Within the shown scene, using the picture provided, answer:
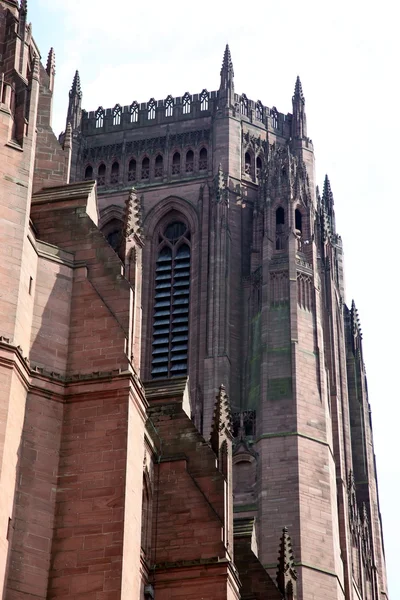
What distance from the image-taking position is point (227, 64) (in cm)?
7981

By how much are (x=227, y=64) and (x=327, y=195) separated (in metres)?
8.30

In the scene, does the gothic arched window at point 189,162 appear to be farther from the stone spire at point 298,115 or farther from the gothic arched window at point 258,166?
the stone spire at point 298,115

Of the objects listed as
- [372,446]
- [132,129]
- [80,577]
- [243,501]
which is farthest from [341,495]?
[80,577]

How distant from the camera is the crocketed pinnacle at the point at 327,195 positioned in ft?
261

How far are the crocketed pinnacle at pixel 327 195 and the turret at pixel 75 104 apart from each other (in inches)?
507

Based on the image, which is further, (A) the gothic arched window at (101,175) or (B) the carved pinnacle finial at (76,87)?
(B) the carved pinnacle finial at (76,87)

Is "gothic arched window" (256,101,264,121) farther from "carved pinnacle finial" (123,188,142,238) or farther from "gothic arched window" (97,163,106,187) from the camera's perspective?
"carved pinnacle finial" (123,188,142,238)

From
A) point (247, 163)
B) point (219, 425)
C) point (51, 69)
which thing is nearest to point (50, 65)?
point (51, 69)

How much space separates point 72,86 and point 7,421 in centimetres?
5744

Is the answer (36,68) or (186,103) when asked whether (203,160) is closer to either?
(186,103)

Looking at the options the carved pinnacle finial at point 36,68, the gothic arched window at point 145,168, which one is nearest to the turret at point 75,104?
the gothic arched window at point 145,168

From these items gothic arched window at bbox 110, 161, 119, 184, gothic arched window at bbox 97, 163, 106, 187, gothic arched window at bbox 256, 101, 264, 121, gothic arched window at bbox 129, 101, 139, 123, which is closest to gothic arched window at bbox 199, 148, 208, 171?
gothic arched window at bbox 256, 101, 264, 121

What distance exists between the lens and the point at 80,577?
83.6 ft

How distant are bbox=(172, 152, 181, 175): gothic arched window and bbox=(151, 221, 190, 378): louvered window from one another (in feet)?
9.75
